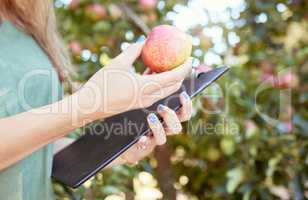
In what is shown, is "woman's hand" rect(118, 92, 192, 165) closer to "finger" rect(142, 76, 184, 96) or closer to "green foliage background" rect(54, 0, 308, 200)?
"finger" rect(142, 76, 184, 96)

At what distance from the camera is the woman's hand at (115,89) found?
31.0 inches

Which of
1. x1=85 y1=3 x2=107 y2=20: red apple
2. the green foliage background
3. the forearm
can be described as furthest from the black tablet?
x1=85 y1=3 x2=107 y2=20: red apple

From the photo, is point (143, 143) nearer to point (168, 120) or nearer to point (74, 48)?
point (168, 120)

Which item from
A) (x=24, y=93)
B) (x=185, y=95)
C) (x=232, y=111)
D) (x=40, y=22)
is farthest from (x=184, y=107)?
(x=232, y=111)

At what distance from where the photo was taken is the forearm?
79cm

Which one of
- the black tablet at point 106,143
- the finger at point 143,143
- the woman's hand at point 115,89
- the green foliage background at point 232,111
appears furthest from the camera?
the green foliage background at point 232,111

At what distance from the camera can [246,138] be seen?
170 cm

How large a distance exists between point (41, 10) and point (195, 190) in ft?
3.27

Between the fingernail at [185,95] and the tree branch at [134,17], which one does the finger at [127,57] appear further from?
the tree branch at [134,17]

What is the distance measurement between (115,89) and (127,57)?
0.07 meters

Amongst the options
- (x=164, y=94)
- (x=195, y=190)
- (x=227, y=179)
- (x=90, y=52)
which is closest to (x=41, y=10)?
(x=164, y=94)

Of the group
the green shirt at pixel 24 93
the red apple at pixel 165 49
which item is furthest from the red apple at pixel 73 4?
the red apple at pixel 165 49

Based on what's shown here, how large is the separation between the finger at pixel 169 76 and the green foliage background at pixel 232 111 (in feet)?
2.29

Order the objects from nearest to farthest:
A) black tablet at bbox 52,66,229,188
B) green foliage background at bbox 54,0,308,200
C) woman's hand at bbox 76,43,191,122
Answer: woman's hand at bbox 76,43,191,122, black tablet at bbox 52,66,229,188, green foliage background at bbox 54,0,308,200
